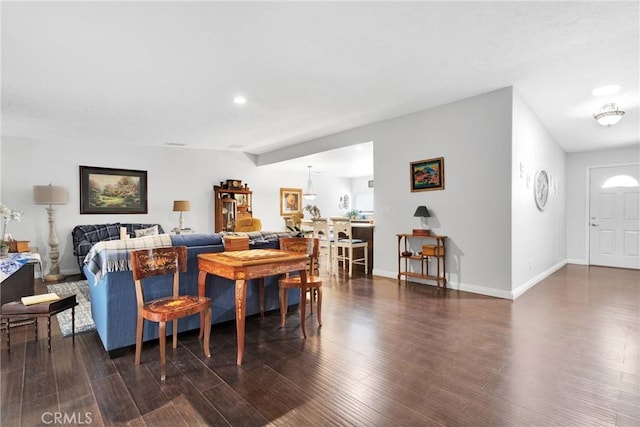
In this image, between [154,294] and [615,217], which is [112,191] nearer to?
[154,294]

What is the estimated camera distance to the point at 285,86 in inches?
150

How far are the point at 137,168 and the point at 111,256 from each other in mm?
5092

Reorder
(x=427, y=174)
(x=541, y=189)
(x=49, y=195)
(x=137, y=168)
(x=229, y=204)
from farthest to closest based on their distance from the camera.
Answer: (x=229, y=204) → (x=137, y=168) → (x=49, y=195) → (x=541, y=189) → (x=427, y=174)

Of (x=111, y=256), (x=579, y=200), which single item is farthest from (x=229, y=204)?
(x=579, y=200)

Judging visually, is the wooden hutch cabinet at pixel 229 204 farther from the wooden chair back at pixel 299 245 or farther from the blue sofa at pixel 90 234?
the wooden chair back at pixel 299 245

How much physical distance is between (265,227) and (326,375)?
6910 millimetres

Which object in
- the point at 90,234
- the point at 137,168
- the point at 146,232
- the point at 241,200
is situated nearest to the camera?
the point at 90,234

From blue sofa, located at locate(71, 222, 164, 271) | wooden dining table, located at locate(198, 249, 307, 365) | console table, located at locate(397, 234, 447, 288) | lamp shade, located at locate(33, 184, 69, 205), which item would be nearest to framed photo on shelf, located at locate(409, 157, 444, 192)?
console table, located at locate(397, 234, 447, 288)

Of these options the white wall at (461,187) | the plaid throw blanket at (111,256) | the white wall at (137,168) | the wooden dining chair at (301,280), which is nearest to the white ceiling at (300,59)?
the white wall at (461,187)

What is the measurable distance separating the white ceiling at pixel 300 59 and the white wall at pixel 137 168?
0.97m

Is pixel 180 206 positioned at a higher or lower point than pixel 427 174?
lower

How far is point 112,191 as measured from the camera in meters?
6.58

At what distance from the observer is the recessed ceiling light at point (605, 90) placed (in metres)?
3.88

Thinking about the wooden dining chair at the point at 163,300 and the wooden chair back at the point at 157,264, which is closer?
the wooden dining chair at the point at 163,300
